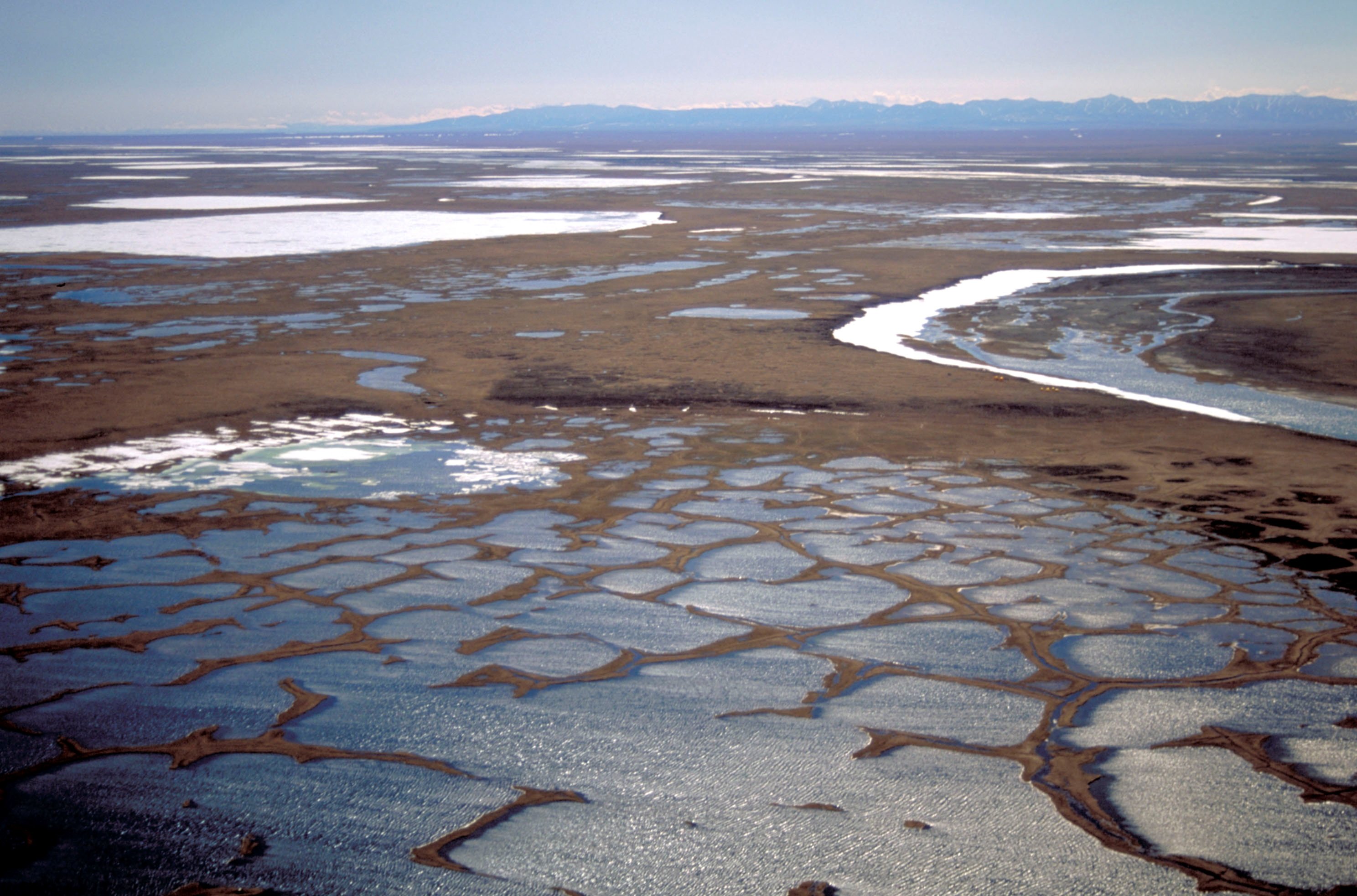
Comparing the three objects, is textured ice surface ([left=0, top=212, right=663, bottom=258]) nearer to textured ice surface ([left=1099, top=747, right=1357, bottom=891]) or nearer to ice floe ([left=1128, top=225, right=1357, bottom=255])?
ice floe ([left=1128, top=225, right=1357, bottom=255])

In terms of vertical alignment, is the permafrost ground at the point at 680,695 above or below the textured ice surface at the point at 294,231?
below

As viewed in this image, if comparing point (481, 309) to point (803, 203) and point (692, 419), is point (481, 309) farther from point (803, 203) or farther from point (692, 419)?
point (803, 203)

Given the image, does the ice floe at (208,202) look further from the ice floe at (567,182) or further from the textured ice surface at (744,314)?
the textured ice surface at (744,314)

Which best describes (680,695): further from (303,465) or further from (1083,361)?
(1083,361)

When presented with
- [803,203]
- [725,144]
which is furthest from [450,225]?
[725,144]

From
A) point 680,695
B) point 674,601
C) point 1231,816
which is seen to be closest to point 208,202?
point 674,601

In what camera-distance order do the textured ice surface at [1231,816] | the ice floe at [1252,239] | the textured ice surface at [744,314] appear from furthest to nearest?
1. the ice floe at [1252,239]
2. the textured ice surface at [744,314]
3. the textured ice surface at [1231,816]

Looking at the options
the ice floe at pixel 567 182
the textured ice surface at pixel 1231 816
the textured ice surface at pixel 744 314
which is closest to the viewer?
the textured ice surface at pixel 1231 816

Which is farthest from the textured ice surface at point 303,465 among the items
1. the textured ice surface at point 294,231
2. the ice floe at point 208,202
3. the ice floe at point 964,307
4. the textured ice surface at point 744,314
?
the ice floe at point 208,202

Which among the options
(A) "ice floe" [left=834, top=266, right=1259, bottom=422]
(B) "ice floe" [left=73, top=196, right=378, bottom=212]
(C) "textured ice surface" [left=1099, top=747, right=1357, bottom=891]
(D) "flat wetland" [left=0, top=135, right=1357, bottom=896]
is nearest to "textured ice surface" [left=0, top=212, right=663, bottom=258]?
(B) "ice floe" [left=73, top=196, right=378, bottom=212]
